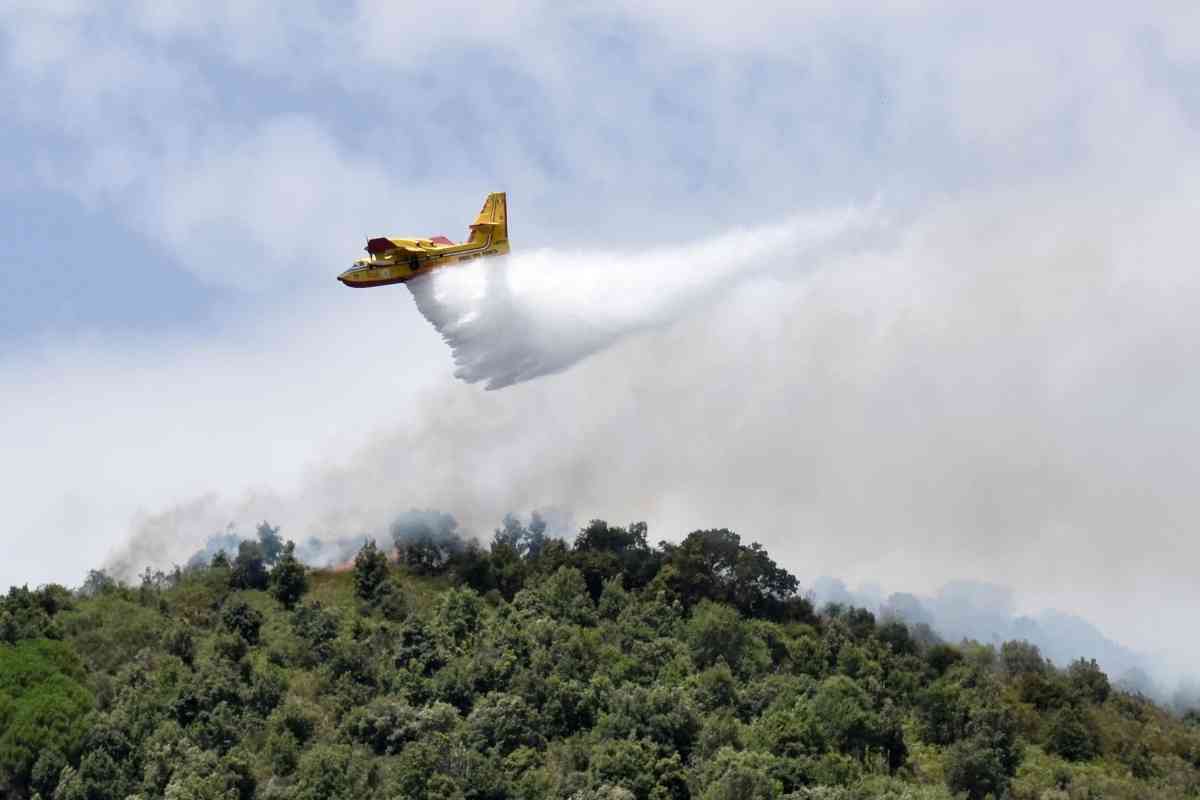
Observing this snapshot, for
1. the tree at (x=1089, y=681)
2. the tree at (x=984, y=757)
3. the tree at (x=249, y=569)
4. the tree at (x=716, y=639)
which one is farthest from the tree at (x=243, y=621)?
the tree at (x=1089, y=681)

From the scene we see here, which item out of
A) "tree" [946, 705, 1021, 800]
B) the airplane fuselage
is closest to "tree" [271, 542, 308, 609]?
the airplane fuselage

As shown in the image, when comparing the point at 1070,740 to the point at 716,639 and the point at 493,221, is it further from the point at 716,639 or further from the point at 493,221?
the point at 493,221

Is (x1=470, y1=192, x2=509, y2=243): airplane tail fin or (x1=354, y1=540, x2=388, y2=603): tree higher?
(x1=470, y1=192, x2=509, y2=243): airplane tail fin

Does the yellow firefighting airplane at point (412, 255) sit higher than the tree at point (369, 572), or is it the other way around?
the yellow firefighting airplane at point (412, 255)

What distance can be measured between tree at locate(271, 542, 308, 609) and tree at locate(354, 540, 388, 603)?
2.98 m

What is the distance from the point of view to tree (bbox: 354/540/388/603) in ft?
360

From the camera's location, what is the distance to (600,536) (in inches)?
4540

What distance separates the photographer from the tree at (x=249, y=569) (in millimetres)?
112062

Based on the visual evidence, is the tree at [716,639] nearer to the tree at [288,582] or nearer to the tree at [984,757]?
the tree at [984,757]

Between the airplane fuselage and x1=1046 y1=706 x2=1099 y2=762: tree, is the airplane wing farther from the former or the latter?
x1=1046 y1=706 x2=1099 y2=762: tree

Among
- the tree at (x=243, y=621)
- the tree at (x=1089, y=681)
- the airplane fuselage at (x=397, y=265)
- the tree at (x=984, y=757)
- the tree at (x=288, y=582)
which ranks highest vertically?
the airplane fuselage at (x=397, y=265)

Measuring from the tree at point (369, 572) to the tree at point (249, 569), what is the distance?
5177 mm

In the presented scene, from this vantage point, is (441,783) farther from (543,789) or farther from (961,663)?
(961,663)

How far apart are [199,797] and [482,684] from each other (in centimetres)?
1582
